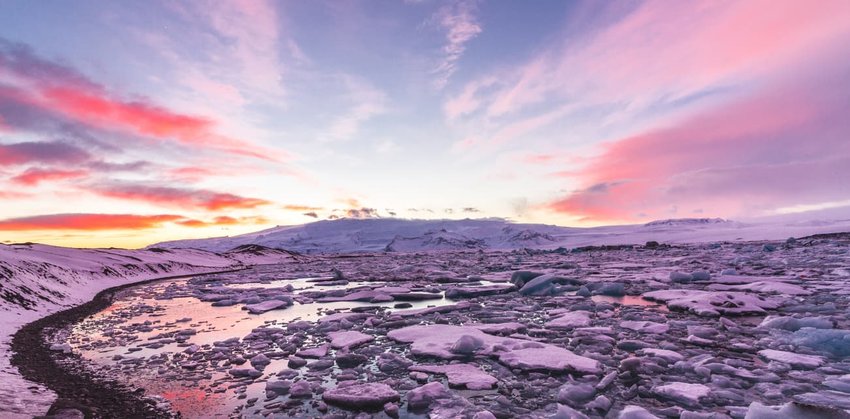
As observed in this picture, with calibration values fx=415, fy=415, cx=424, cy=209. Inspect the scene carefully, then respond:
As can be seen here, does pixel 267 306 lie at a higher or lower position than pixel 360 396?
lower

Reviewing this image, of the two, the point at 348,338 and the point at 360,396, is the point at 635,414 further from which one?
the point at 348,338

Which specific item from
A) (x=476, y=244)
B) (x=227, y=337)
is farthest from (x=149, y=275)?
(x=476, y=244)

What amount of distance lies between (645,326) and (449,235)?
329 feet

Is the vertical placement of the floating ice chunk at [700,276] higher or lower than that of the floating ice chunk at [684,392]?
higher

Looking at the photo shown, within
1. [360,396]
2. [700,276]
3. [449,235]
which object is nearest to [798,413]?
[360,396]

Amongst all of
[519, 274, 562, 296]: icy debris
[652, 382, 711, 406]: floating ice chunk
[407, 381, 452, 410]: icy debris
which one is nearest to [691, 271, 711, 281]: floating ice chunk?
[519, 274, 562, 296]: icy debris

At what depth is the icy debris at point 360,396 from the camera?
3.61 meters

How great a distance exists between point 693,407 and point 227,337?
20.9 feet

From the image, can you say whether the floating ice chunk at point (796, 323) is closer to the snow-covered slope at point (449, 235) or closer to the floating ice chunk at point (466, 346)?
the floating ice chunk at point (466, 346)

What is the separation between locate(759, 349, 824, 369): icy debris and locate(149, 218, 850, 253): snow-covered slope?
230 feet

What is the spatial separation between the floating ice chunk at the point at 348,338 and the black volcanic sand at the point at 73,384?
2.32 m

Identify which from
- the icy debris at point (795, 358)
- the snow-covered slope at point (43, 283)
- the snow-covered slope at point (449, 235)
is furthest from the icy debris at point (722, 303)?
the snow-covered slope at point (449, 235)

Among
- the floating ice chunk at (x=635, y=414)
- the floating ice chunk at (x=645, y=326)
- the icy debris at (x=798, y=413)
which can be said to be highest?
the icy debris at (x=798, y=413)

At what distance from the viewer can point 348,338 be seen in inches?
238
